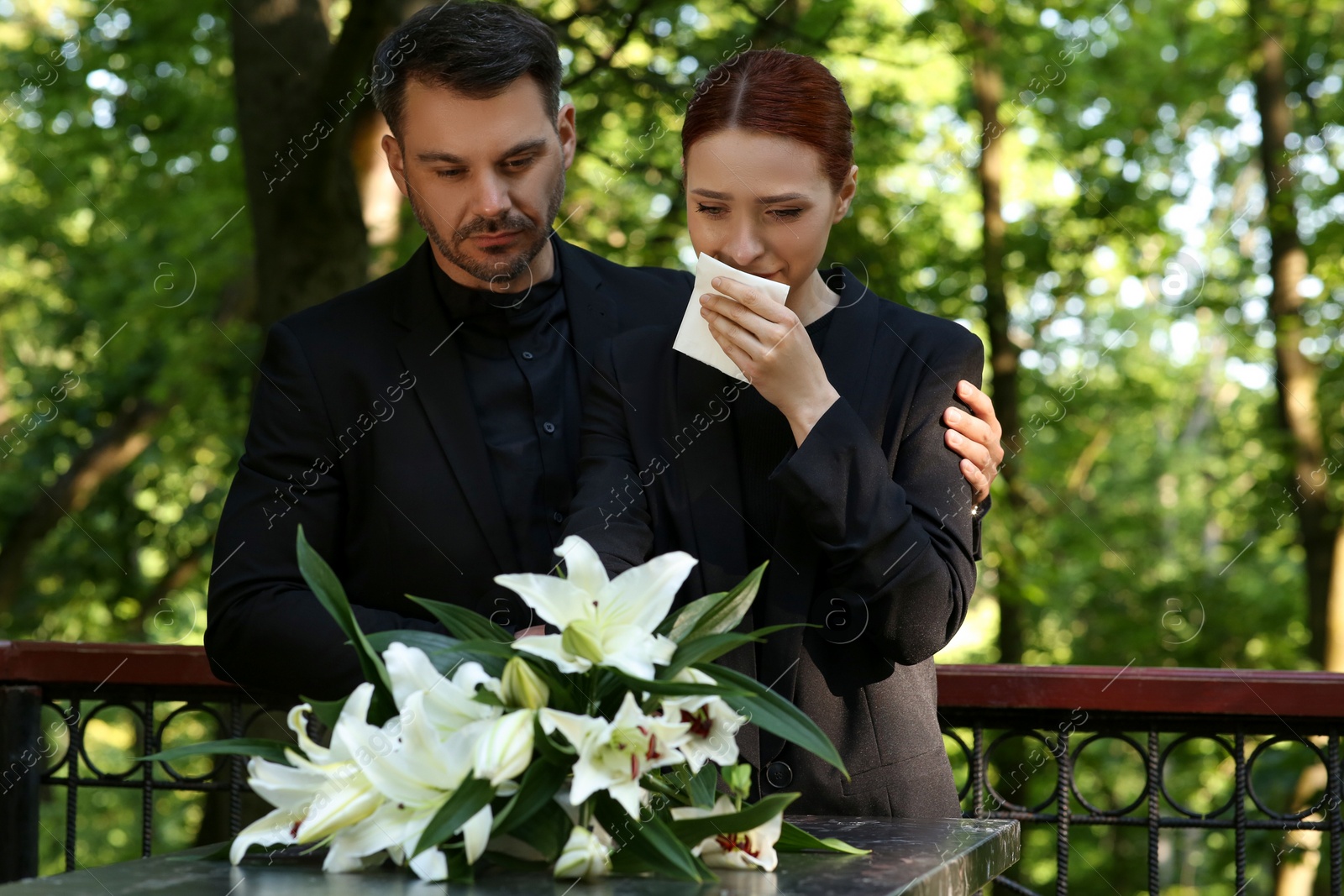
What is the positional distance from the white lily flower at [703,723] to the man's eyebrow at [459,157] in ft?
4.49

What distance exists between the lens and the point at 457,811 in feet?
4.12

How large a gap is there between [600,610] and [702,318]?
0.78m

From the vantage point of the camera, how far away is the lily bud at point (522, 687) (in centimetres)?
130

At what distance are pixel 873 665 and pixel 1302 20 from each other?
9.74m

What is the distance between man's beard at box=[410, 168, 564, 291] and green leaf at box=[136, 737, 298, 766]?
1.24 m

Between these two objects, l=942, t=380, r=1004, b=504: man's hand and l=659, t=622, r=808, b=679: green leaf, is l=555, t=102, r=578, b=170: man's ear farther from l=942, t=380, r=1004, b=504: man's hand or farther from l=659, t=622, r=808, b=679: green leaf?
l=659, t=622, r=808, b=679: green leaf

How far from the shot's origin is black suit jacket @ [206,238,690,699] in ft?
7.50

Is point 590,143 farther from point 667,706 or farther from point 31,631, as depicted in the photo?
point 667,706

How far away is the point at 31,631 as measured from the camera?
434 inches

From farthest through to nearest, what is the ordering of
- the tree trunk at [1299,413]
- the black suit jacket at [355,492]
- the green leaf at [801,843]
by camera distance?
the tree trunk at [1299,413] < the black suit jacket at [355,492] < the green leaf at [801,843]

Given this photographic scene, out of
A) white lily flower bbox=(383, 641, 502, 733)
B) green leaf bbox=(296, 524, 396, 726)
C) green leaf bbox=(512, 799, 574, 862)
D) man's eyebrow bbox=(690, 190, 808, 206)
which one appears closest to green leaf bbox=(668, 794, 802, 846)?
green leaf bbox=(512, 799, 574, 862)

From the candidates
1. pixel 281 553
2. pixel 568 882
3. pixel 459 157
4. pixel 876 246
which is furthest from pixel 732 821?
pixel 876 246

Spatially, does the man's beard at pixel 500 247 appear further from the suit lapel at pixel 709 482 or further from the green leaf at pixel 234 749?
the green leaf at pixel 234 749

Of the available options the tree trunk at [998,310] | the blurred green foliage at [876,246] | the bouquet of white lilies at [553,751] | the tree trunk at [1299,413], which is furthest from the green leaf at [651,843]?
the tree trunk at [1299,413]
